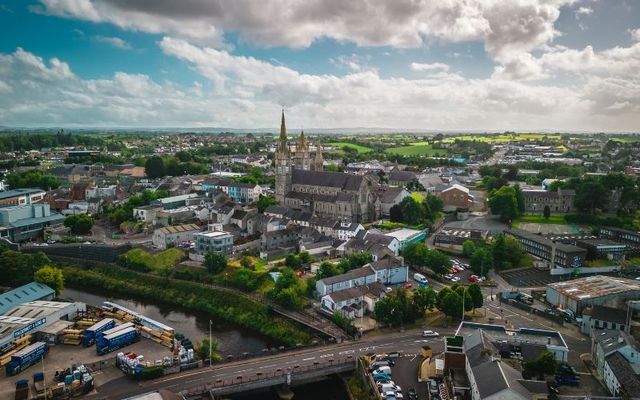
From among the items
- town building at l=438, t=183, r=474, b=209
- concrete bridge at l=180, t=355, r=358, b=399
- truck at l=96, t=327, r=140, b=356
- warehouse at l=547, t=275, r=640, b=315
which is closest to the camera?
concrete bridge at l=180, t=355, r=358, b=399

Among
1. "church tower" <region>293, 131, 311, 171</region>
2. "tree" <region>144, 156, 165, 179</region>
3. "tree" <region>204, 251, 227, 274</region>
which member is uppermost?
"church tower" <region>293, 131, 311, 171</region>

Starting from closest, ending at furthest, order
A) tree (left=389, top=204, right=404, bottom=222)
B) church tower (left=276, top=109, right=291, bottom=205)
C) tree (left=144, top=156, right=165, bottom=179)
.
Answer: tree (left=389, top=204, right=404, bottom=222), church tower (left=276, top=109, right=291, bottom=205), tree (left=144, top=156, right=165, bottom=179)

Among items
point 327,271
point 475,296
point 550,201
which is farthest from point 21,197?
point 550,201

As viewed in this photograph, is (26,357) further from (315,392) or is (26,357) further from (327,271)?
(327,271)

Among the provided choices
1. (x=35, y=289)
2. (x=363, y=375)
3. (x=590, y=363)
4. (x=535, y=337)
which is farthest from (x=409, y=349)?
(x=35, y=289)

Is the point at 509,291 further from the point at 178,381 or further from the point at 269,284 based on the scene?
the point at 178,381

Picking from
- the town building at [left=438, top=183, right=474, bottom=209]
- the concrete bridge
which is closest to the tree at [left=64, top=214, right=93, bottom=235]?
the concrete bridge

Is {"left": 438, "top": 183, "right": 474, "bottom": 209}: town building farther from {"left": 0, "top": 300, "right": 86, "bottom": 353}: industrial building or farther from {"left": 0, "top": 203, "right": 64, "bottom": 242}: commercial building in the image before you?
{"left": 0, "top": 203, "right": 64, "bottom": 242}: commercial building
